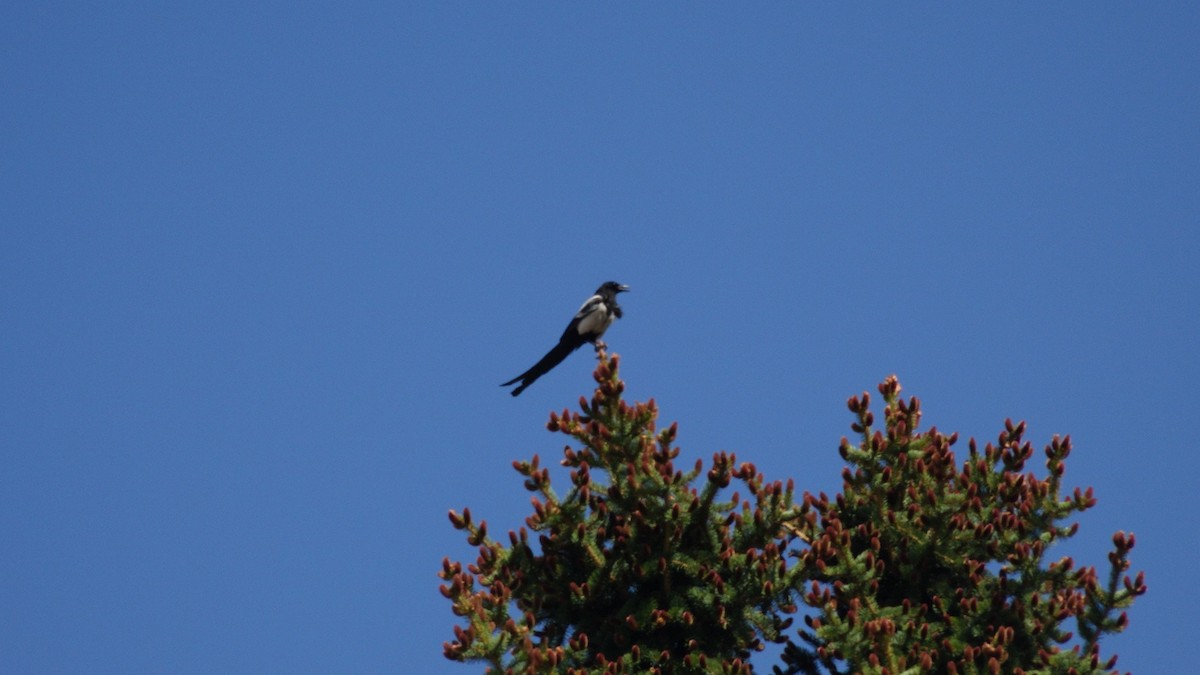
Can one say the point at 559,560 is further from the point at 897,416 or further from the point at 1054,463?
the point at 1054,463

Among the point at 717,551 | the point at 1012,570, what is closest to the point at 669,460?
the point at 717,551

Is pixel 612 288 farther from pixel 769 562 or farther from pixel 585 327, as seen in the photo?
pixel 769 562

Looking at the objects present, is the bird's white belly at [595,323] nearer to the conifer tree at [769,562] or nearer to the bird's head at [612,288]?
the bird's head at [612,288]

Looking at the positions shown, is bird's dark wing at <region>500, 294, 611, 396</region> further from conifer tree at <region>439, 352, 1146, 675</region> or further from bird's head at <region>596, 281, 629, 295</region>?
conifer tree at <region>439, 352, 1146, 675</region>

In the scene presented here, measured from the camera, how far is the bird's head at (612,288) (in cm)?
1599

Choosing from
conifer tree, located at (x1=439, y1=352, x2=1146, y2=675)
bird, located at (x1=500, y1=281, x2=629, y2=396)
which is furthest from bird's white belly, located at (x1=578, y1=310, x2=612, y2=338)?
conifer tree, located at (x1=439, y1=352, x2=1146, y2=675)

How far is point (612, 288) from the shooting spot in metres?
16.0

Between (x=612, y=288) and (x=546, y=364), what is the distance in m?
1.62

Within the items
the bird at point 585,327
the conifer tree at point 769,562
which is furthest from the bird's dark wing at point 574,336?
the conifer tree at point 769,562

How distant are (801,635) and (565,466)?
1929 millimetres

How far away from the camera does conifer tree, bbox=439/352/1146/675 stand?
30.9ft

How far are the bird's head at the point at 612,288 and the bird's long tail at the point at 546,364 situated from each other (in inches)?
45.3

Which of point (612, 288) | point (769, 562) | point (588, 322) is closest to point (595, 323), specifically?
point (588, 322)

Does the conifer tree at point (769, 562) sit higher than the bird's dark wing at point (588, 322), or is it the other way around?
the bird's dark wing at point (588, 322)
